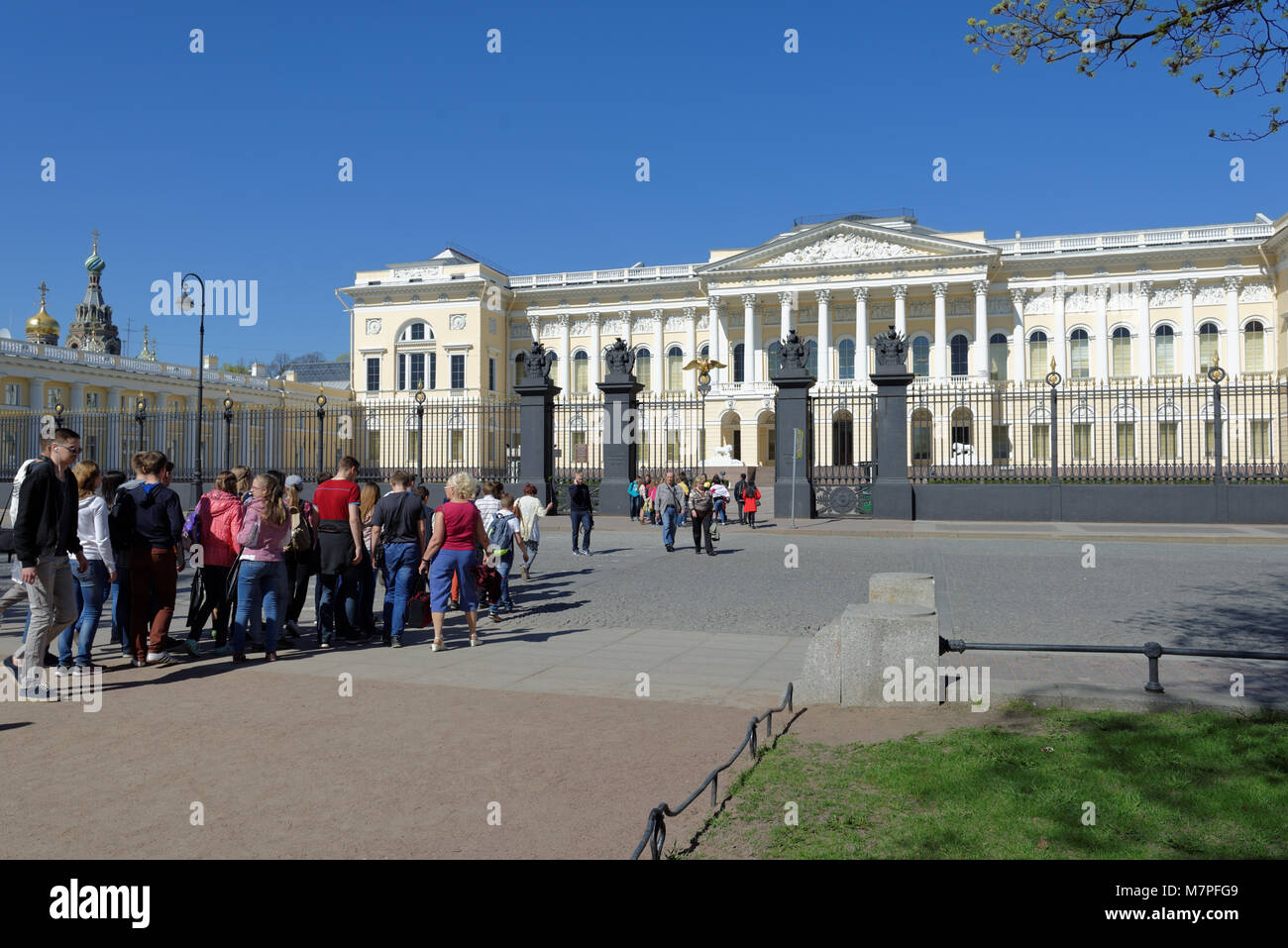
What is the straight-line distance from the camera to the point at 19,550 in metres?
6.26

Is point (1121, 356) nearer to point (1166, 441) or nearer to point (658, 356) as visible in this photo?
point (1166, 441)

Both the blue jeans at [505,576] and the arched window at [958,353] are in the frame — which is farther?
the arched window at [958,353]

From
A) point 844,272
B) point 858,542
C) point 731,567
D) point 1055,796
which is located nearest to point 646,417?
point 844,272

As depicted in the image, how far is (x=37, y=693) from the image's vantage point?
6625mm

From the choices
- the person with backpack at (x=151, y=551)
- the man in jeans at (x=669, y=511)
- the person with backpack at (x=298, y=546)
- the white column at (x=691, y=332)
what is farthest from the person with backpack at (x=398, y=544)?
the white column at (x=691, y=332)

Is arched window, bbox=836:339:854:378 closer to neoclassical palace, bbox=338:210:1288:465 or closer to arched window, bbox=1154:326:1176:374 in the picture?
neoclassical palace, bbox=338:210:1288:465

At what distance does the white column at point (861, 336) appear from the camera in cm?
5809

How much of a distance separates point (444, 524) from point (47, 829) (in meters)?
4.78

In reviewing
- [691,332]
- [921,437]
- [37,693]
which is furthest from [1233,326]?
[37,693]

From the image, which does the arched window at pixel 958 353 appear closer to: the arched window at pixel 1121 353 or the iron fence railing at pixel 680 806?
the arched window at pixel 1121 353

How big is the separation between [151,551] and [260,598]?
0.97 meters

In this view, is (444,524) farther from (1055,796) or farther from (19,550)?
(1055,796)

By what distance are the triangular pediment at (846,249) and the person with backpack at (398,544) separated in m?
53.8
